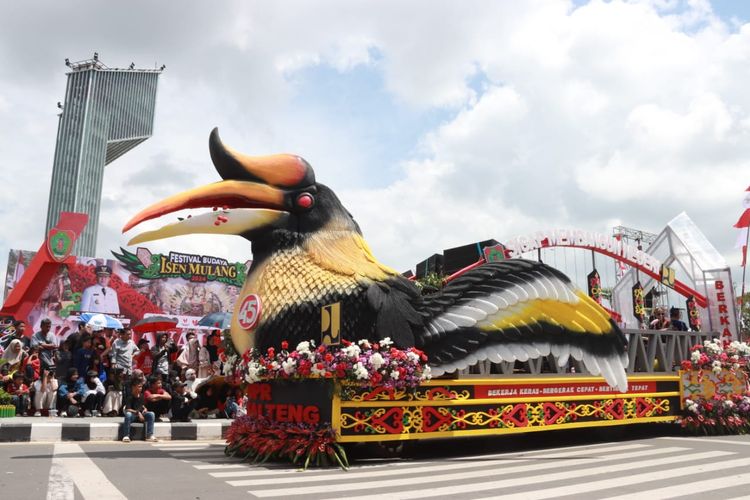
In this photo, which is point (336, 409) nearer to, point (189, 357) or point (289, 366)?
point (289, 366)

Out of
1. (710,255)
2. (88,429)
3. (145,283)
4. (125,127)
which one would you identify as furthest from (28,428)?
(125,127)

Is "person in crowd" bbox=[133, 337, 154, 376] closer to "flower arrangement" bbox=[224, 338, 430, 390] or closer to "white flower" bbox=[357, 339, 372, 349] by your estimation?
"flower arrangement" bbox=[224, 338, 430, 390]

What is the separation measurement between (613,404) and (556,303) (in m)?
2.32

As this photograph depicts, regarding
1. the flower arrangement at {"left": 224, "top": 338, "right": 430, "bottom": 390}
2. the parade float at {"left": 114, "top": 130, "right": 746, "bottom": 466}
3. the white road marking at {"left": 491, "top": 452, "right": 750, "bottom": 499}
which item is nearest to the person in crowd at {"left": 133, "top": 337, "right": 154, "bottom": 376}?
the parade float at {"left": 114, "top": 130, "right": 746, "bottom": 466}

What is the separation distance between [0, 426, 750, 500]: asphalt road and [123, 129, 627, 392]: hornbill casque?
1.45 meters

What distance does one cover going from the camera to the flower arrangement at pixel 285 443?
6875mm

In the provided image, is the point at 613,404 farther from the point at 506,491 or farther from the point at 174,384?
the point at 174,384

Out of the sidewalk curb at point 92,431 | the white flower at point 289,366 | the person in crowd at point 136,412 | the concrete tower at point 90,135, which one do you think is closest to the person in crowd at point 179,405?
the sidewalk curb at point 92,431

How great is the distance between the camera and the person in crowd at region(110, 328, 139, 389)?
1174 centimetres

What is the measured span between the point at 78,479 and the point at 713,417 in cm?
1033

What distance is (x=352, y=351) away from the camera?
7.01 metres

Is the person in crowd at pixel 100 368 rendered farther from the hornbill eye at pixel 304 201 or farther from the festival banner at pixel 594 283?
the festival banner at pixel 594 283

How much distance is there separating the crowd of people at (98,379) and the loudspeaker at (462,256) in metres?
7.44

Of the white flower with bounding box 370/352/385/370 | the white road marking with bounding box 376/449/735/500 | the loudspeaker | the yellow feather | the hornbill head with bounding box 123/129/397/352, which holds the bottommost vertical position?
the white road marking with bounding box 376/449/735/500
